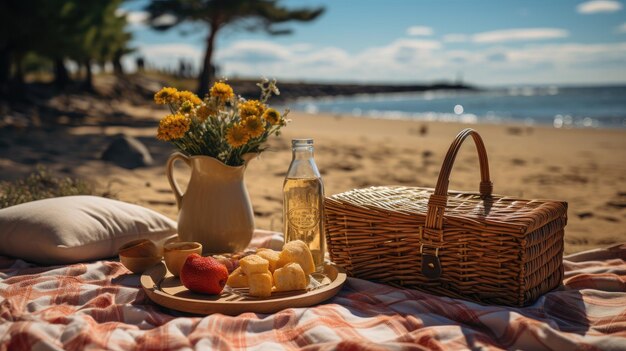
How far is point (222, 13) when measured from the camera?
1504 centimetres

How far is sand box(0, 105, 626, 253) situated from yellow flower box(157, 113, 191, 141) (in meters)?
1.82

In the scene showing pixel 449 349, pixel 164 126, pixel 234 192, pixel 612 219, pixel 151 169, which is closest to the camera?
pixel 449 349

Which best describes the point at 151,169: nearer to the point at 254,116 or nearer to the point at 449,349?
the point at 254,116

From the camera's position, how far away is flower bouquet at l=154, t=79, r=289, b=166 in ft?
8.32

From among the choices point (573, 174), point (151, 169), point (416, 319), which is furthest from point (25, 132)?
point (416, 319)

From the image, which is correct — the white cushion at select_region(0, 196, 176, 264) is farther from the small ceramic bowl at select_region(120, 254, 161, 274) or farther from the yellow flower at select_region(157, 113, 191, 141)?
the yellow flower at select_region(157, 113, 191, 141)

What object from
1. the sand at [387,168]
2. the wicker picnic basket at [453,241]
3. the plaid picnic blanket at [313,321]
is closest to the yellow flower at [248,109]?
the wicker picnic basket at [453,241]

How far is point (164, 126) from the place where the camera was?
2.51 m

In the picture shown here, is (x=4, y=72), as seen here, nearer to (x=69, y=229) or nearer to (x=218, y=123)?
(x=69, y=229)

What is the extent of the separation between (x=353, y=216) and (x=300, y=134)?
9097 mm

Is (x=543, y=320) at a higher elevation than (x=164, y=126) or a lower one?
lower

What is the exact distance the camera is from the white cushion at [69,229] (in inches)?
114

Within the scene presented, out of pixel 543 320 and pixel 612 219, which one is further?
pixel 612 219

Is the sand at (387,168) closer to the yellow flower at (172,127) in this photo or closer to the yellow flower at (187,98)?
the yellow flower at (187,98)
